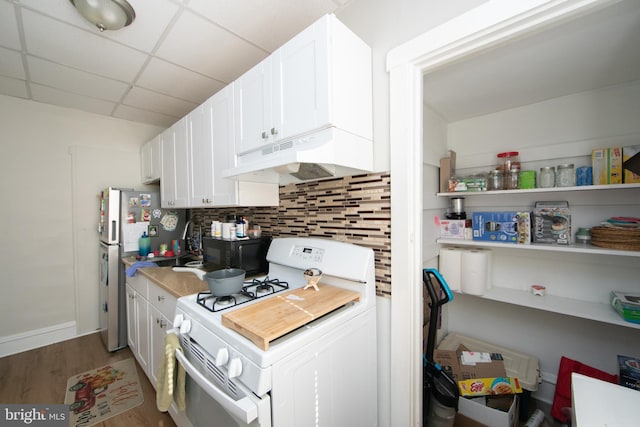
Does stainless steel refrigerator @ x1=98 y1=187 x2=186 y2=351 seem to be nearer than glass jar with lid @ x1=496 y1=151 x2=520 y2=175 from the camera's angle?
No

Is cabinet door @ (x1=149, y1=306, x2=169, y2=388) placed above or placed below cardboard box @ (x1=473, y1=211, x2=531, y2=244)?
below

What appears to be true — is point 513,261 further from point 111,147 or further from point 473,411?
point 111,147

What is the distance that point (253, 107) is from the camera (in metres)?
1.40

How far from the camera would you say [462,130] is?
2178mm

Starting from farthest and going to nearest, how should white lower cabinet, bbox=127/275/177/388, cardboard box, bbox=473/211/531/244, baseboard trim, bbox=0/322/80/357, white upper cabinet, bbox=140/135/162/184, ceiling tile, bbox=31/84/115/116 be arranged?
white upper cabinet, bbox=140/135/162/184 < baseboard trim, bbox=0/322/80/357 < ceiling tile, bbox=31/84/115/116 < cardboard box, bbox=473/211/531/244 < white lower cabinet, bbox=127/275/177/388

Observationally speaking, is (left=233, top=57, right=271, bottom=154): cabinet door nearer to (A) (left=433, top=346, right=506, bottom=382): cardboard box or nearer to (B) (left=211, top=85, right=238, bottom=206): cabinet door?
(B) (left=211, top=85, right=238, bottom=206): cabinet door

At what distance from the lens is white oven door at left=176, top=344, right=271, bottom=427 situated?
2.41 feet

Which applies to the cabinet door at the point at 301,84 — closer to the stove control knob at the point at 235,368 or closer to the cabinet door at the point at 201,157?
the cabinet door at the point at 201,157

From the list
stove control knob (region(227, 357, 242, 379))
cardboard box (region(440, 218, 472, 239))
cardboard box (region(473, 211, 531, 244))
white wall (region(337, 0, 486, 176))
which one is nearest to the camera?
stove control knob (region(227, 357, 242, 379))

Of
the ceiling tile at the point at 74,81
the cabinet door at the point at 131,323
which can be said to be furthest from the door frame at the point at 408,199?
the ceiling tile at the point at 74,81

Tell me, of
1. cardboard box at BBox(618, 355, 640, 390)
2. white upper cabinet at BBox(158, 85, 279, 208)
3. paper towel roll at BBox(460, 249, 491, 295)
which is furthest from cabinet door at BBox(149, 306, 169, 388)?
cardboard box at BBox(618, 355, 640, 390)

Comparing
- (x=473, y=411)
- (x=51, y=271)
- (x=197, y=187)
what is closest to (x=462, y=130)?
(x=473, y=411)

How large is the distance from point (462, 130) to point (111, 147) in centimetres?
373

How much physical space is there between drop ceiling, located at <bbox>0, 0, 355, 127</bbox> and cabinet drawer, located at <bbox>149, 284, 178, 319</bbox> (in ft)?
5.29
